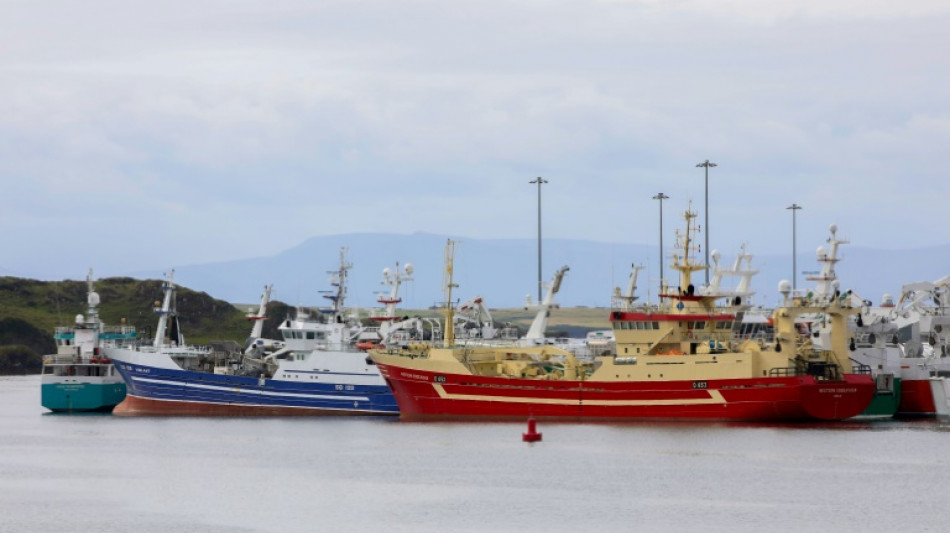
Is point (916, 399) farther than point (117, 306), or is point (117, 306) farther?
point (117, 306)

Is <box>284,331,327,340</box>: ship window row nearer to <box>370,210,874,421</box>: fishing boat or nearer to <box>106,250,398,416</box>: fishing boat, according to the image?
<box>106,250,398,416</box>: fishing boat

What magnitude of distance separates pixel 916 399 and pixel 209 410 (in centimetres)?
3099

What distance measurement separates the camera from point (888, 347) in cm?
6894

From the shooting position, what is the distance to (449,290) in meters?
69.1

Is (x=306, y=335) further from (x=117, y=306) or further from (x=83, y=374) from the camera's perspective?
(x=117, y=306)

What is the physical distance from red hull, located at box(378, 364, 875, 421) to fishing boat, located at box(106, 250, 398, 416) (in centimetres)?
360

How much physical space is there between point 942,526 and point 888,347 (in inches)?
1252

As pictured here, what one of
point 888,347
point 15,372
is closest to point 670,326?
point 888,347

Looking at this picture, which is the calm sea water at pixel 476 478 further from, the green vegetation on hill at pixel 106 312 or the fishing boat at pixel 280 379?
the green vegetation on hill at pixel 106 312

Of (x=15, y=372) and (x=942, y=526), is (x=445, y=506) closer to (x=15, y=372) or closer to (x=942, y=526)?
(x=942, y=526)

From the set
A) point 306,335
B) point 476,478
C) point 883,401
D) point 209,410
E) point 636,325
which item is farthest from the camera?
point 306,335

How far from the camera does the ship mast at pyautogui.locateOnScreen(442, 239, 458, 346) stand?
6856 centimetres

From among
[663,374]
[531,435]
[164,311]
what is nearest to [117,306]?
[164,311]

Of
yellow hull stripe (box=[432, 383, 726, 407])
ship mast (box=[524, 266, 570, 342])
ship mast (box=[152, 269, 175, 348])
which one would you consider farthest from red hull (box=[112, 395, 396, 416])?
ship mast (box=[524, 266, 570, 342])
